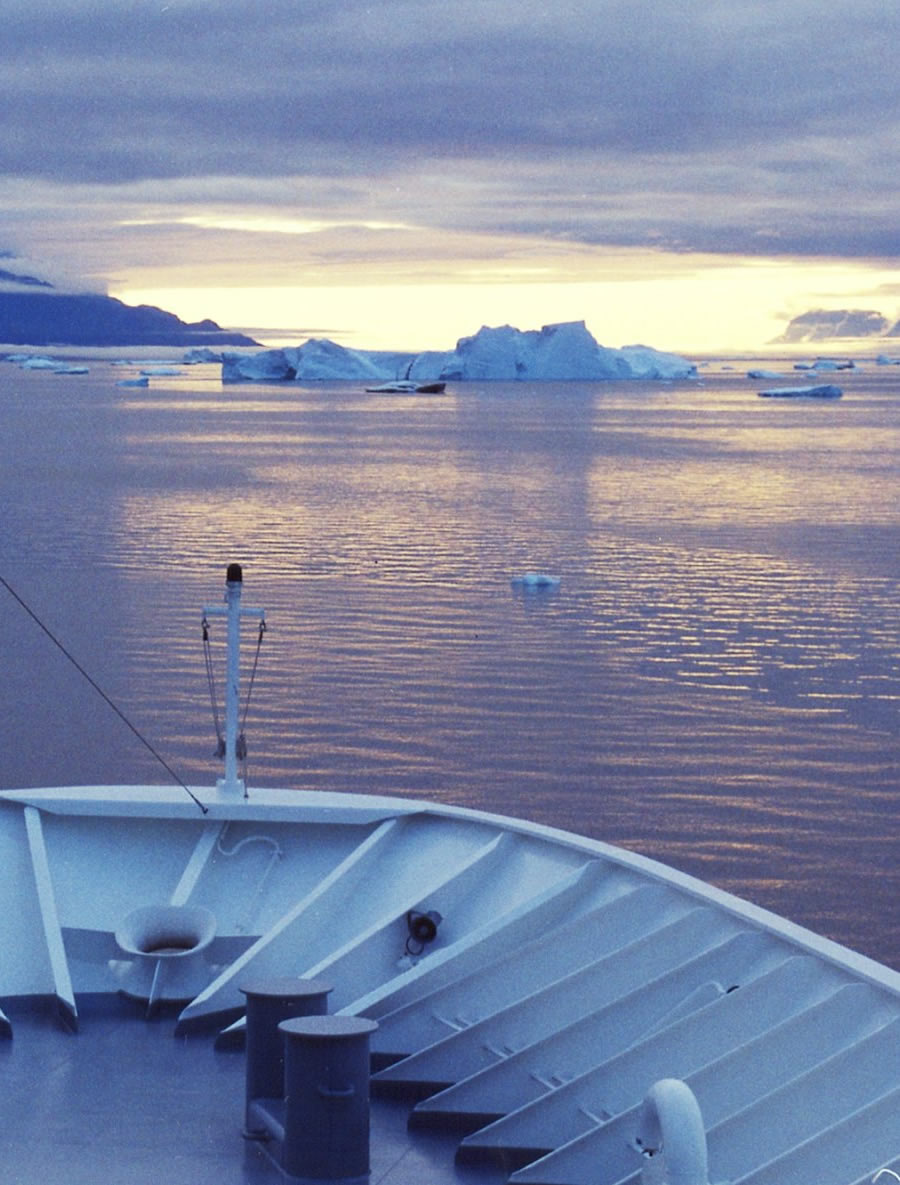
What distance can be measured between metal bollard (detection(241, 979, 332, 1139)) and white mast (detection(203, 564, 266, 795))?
4.62 feet

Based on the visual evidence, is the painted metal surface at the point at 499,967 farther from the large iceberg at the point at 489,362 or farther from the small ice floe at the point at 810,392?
the small ice floe at the point at 810,392

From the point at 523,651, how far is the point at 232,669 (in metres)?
12.2

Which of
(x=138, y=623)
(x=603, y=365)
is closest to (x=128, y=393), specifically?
(x=603, y=365)

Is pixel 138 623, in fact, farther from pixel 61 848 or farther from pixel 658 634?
pixel 61 848

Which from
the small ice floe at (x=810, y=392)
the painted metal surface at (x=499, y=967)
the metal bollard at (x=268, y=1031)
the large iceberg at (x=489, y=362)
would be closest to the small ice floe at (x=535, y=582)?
the painted metal surface at (x=499, y=967)

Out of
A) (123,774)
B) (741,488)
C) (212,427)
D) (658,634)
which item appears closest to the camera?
(123,774)

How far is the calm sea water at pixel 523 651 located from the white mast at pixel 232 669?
15.6 ft

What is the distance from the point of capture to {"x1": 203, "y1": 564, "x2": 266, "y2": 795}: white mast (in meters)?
5.49

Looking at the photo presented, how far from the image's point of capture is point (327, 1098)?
3.85 metres

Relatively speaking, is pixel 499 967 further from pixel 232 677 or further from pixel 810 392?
pixel 810 392

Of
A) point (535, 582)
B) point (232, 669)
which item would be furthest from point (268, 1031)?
point (535, 582)

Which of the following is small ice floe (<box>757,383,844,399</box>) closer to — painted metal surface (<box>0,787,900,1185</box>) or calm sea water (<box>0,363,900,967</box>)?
calm sea water (<box>0,363,900,967</box>)

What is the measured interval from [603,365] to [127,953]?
11521 centimetres

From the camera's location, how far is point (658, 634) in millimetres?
18594
